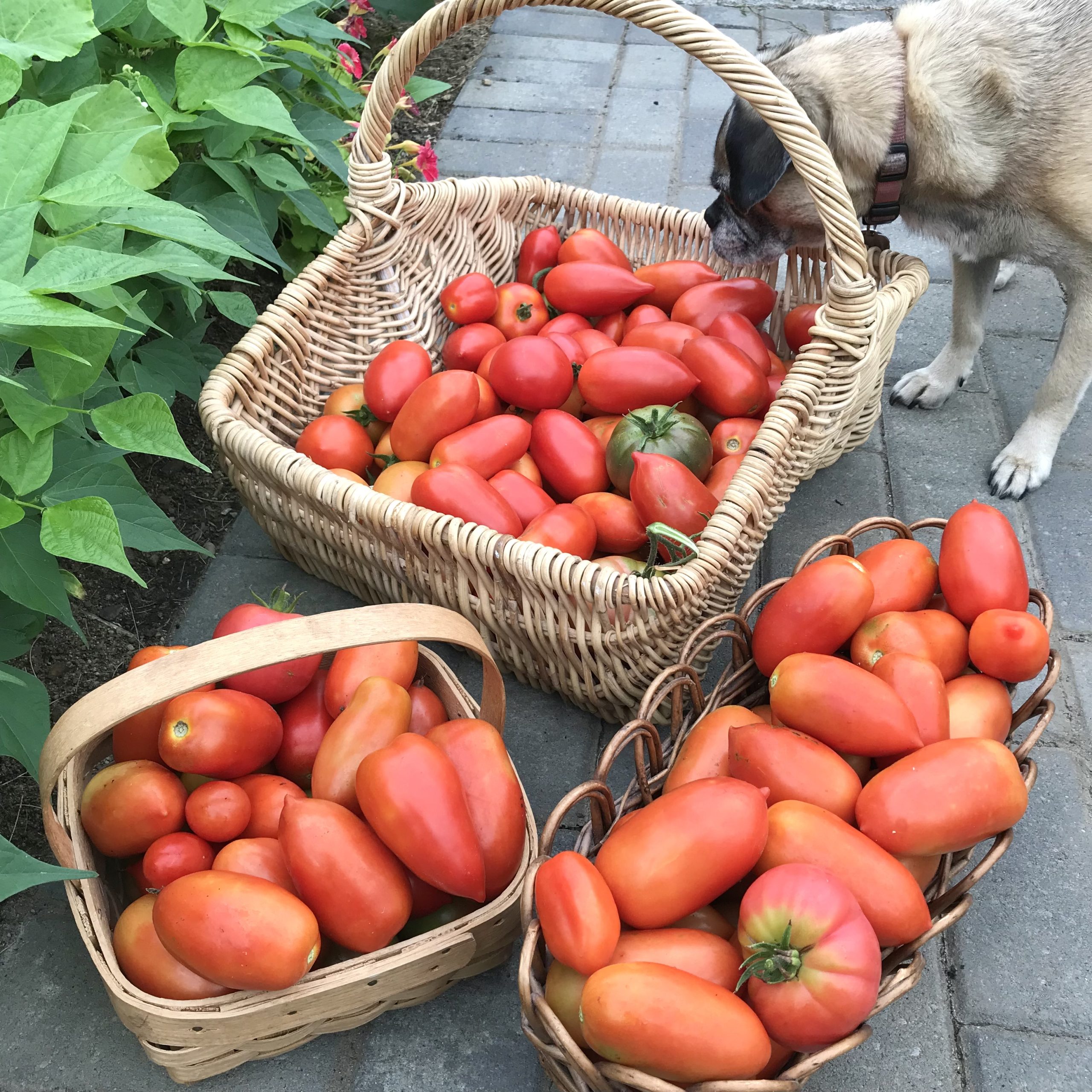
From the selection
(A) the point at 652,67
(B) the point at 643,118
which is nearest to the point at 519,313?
(B) the point at 643,118

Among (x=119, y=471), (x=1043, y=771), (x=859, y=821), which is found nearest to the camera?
(x=859, y=821)

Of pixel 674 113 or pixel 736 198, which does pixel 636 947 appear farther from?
pixel 674 113

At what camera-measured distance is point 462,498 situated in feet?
4.66

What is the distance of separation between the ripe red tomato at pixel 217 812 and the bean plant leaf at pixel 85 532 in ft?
0.92

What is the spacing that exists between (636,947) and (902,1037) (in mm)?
517

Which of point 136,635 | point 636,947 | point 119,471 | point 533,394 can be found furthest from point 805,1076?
point 136,635

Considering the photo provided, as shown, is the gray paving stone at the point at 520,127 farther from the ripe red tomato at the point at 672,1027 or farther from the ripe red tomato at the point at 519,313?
the ripe red tomato at the point at 672,1027

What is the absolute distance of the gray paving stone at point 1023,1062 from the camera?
117cm

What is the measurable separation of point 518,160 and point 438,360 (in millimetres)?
1344

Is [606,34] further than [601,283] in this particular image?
Yes

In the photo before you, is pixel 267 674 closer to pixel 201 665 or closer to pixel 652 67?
pixel 201 665

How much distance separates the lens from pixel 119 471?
1.20 meters

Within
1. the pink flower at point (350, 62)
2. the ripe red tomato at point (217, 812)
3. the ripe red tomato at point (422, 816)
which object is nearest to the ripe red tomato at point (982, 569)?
the ripe red tomato at point (422, 816)

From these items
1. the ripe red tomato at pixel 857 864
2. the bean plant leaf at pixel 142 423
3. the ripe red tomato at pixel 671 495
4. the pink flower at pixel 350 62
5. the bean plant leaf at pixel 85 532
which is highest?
the pink flower at pixel 350 62
